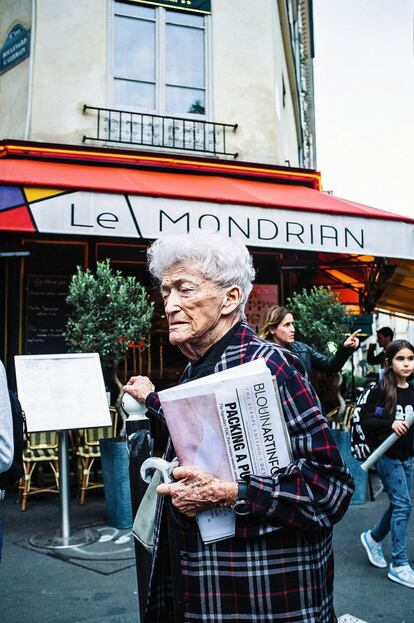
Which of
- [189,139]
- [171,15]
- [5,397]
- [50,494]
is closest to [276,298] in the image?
[189,139]

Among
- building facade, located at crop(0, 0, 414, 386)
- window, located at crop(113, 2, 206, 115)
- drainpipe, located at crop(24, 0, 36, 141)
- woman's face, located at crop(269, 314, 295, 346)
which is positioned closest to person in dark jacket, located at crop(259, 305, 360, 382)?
woman's face, located at crop(269, 314, 295, 346)

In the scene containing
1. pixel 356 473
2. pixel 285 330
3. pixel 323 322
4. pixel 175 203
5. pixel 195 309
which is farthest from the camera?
pixel 175 203

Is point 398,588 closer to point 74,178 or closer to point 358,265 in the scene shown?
point 74,178

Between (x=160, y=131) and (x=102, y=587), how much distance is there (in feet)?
22.8

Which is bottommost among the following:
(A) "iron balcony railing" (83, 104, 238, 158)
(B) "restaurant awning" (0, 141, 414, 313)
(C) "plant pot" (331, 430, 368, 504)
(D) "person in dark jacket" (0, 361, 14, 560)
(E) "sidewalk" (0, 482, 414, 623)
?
(E) "sidewalk" (0, 482, 414, 623)

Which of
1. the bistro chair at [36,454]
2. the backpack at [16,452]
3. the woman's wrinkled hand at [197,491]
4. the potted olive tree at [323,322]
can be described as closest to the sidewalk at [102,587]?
the bistro chair at [36,454]

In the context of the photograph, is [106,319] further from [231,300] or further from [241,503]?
[241,503]

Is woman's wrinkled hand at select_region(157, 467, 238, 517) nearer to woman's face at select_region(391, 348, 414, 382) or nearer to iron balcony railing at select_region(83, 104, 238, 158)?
woman's face at select_region(391, 348, 414, 382)

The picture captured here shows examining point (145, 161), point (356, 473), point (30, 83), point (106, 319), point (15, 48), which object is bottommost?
point (356, 473)

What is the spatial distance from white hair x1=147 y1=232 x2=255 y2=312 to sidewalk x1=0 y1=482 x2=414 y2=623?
8.83 ft

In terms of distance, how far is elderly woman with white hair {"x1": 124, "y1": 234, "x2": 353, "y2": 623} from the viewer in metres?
1.65

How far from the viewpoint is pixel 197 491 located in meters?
1.65

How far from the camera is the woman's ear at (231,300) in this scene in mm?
2002

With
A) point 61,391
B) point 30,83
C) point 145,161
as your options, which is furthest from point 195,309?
point 30,83
